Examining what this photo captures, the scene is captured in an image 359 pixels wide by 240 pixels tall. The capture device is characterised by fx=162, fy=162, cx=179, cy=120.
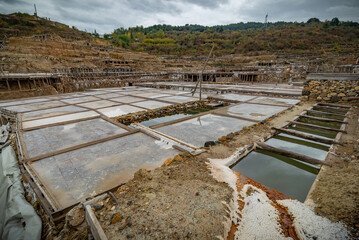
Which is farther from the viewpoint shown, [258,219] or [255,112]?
[255,112]

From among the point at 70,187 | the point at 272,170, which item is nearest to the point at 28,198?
the point at 70,187

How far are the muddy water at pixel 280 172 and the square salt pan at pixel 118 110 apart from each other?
5.30 meters

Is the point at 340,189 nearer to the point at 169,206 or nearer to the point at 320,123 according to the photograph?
the point at 169,206

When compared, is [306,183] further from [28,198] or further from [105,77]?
[105,77]

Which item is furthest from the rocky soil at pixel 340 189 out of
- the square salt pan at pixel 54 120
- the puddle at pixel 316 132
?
the square salt pan at pixel 54 120

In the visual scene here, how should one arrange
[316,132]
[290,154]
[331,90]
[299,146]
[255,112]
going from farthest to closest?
[331,90] < [255,112] < [316,132] < [299,146] < [290,154]

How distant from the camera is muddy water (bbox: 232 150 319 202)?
9.57 feet

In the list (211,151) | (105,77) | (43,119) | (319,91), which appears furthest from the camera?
(105,77)

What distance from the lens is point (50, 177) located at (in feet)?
9.45

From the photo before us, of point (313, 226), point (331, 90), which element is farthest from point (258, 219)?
point (331, 90)

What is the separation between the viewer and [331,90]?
349 inches

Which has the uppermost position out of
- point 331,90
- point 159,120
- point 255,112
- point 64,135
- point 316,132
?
point 331,90

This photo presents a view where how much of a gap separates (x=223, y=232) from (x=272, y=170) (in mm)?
2222

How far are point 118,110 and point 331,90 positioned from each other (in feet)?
37.0
